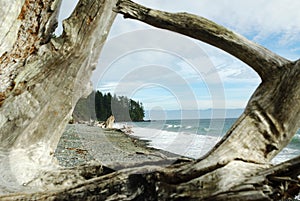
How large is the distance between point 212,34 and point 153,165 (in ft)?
3.98

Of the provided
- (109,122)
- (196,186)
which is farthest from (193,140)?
(109,122)

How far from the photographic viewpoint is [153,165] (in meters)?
2.67

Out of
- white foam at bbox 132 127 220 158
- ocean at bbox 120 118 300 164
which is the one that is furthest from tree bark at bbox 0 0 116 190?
white foam at bbox 132 127 220 158

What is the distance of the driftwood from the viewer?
6.31 ft

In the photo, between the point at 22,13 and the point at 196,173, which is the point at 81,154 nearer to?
the point at 22,13

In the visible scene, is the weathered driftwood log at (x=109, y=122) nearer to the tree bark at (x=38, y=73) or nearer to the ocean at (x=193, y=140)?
the ocean at (x=193, y=140)

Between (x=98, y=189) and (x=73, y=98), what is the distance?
114 cm

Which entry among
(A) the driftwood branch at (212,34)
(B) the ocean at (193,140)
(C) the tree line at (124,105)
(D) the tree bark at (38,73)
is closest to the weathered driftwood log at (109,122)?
(B) the ocean at (193,140)

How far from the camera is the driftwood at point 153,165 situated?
1922mm

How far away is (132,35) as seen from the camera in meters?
3.76

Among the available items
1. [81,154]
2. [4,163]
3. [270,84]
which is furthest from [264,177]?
[81,154]

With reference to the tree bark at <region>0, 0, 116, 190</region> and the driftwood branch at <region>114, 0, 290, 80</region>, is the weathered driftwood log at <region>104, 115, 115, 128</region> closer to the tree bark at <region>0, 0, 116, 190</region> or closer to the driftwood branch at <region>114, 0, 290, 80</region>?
the tree bark at <region>0, 0, 116, 190</region>

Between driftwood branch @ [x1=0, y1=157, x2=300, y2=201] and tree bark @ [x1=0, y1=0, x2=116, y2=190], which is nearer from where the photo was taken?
driftwood branch @ [x1=0, y1=157, x2=300, y2=201]

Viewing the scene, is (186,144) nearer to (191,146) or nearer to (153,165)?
(191,146)
